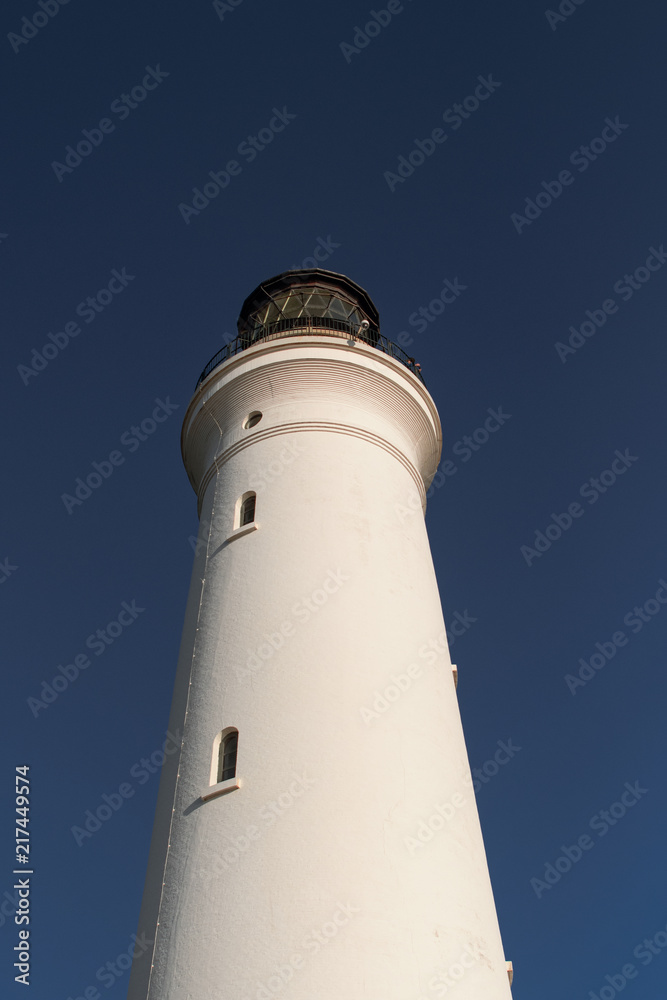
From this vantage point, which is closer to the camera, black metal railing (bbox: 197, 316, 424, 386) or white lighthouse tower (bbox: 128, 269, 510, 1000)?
white lighthouse tower (bbox: 128, 269, 510, 1000)

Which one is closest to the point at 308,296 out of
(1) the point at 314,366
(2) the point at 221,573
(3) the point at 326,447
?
(1) the point at 314,366

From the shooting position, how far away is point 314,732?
1068 centimetres

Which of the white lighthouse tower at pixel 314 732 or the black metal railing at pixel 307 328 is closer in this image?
the white lighthouse tower at pixel 314 732

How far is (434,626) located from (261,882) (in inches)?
189

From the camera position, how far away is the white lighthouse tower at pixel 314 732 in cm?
912

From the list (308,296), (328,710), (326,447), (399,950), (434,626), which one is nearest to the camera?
(399,950)

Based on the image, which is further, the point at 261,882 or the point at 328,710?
the point at 328,710

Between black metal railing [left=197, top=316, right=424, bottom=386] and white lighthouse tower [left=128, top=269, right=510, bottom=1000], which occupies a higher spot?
black metal railing [left=197, top=316, right=424, bottom=386]

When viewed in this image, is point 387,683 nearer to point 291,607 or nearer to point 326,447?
point 291,607

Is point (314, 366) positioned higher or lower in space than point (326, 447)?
higher

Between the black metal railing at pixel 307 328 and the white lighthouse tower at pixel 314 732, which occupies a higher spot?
the black metal railing at pixel 307 328

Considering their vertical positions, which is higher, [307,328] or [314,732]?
[307,328]

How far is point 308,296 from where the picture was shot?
19453 mm

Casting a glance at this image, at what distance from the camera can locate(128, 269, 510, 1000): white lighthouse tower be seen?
912cm
